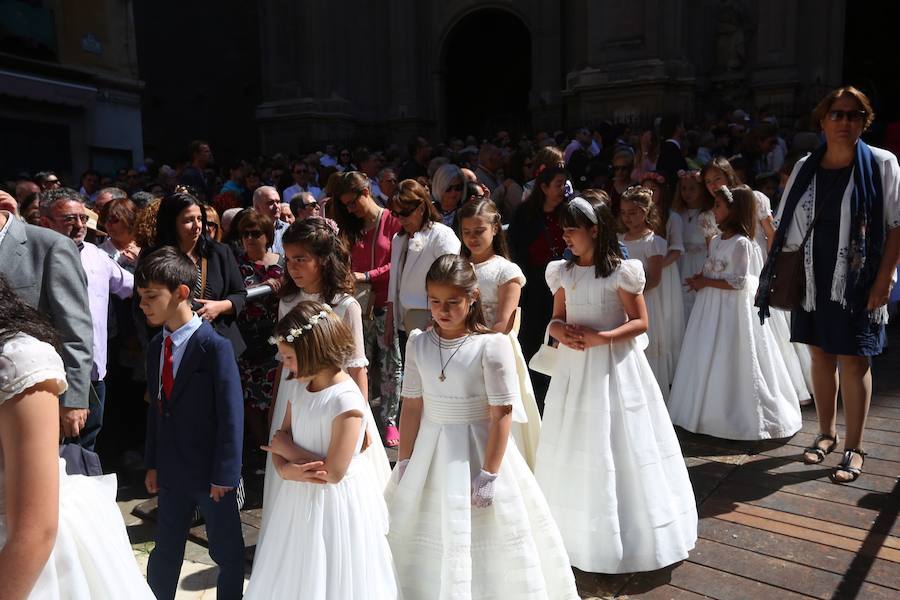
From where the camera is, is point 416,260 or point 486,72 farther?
point 486,72

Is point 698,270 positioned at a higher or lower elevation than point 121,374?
higher

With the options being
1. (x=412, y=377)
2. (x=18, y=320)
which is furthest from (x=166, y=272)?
(x=18, y=320)

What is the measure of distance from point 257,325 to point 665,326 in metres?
3.26

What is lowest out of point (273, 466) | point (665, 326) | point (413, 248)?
point (273, 466)

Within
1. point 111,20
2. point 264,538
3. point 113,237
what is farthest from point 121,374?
point 111,20

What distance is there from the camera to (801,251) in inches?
181

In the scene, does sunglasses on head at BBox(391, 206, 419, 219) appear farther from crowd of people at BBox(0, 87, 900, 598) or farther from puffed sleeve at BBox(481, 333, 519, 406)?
puffed sleeve at BBox(481, 333, 519, 406)

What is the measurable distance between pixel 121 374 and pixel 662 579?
13.0 feet

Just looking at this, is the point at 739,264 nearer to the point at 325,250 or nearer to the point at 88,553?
the point at 325,250

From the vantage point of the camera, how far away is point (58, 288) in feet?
11.3

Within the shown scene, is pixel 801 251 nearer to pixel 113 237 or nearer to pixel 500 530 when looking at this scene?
pixel 500 530

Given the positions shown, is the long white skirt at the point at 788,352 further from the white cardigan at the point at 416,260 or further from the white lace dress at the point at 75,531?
the white lace dress at the point at 75,531

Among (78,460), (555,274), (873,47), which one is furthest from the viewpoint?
(873,47)

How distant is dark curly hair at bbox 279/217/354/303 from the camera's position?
382cm
